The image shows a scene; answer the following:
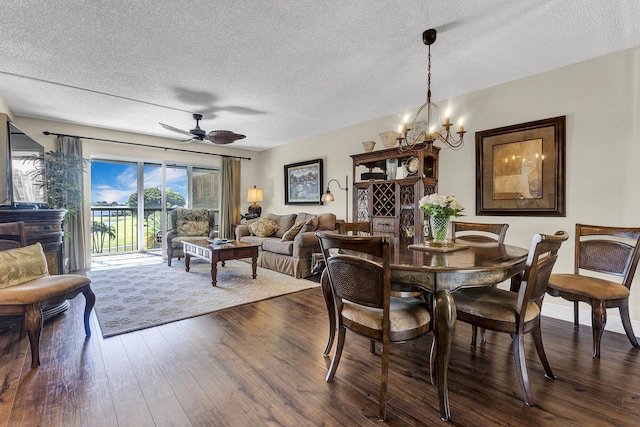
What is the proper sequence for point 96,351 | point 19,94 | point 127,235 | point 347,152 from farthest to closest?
point 127,235
point 347,152
point 19,94
point 96,351

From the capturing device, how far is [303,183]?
237 inches

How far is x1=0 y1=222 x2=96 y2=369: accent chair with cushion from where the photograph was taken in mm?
1959

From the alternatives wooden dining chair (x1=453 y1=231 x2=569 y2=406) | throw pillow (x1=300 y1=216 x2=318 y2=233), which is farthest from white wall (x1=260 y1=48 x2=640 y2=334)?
throw pillow (x1=300 y1=216 x2=318 y2=233)

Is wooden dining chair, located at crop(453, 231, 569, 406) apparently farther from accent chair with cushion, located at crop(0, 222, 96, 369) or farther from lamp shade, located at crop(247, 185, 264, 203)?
lamp shade, located at crop(247, 185, 264, 203)

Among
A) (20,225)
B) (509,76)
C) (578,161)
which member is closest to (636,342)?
(578,161)

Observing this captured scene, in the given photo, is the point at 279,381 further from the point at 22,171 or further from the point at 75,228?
the point at 75,228

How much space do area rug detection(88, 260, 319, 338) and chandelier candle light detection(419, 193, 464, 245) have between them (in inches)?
83.1

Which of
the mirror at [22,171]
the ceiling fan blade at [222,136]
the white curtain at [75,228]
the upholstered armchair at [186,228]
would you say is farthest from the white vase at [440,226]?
the white curtain at [75,228]

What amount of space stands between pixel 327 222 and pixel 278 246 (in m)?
0.91

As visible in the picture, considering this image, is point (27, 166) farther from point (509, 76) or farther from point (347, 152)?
point (509, 76)

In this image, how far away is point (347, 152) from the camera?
512 centimetres

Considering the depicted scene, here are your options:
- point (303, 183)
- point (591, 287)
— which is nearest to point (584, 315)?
point (591, 287)

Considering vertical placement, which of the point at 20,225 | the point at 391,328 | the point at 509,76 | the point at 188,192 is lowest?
the point at 391,328

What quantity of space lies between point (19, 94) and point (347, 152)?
4.53 m
